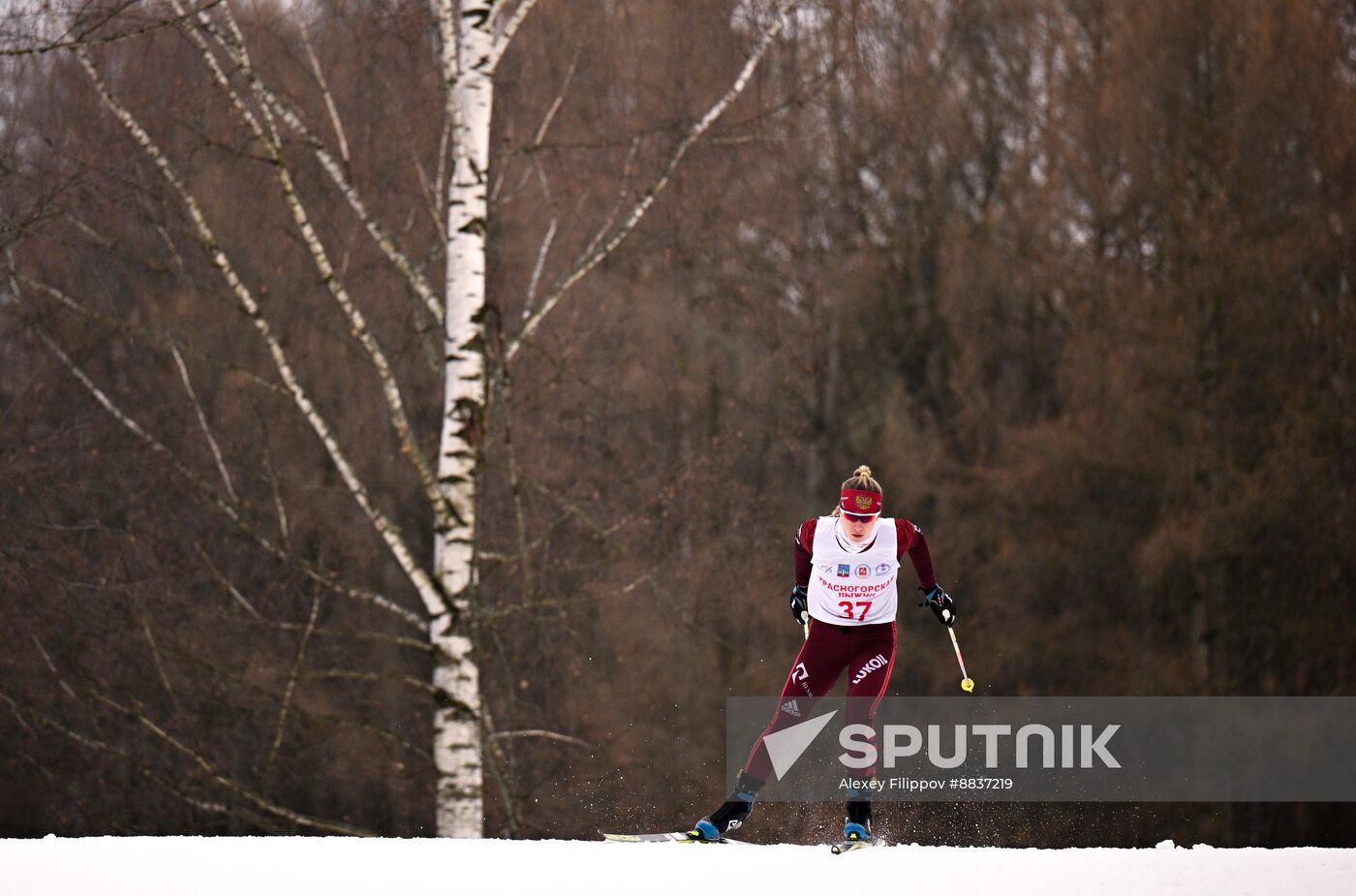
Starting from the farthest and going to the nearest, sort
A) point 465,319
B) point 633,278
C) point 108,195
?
point 633,278 → point 108,195 → point 465,319

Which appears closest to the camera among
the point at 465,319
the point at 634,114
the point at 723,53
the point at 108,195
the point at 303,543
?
the point at 465,319

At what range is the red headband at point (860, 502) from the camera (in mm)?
6324

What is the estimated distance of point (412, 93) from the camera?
14.4 metres

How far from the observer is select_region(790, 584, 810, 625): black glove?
6.61m

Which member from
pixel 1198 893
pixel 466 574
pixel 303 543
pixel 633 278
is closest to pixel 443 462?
pixel 466 574

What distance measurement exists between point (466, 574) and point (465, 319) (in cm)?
152

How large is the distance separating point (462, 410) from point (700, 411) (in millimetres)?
11042

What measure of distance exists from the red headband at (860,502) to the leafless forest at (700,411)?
673 centimetres

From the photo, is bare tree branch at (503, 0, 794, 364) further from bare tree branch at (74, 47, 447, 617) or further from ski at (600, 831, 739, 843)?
ski at (600, 831, 739, 843)

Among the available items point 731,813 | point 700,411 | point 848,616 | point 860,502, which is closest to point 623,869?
point 731,813


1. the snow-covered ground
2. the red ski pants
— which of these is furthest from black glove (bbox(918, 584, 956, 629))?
the snow-covered ground

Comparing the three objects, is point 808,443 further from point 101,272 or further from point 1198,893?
point 1198,893

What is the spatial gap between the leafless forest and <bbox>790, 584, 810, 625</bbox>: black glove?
6295 millimetres

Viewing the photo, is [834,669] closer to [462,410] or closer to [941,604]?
[941,604]
